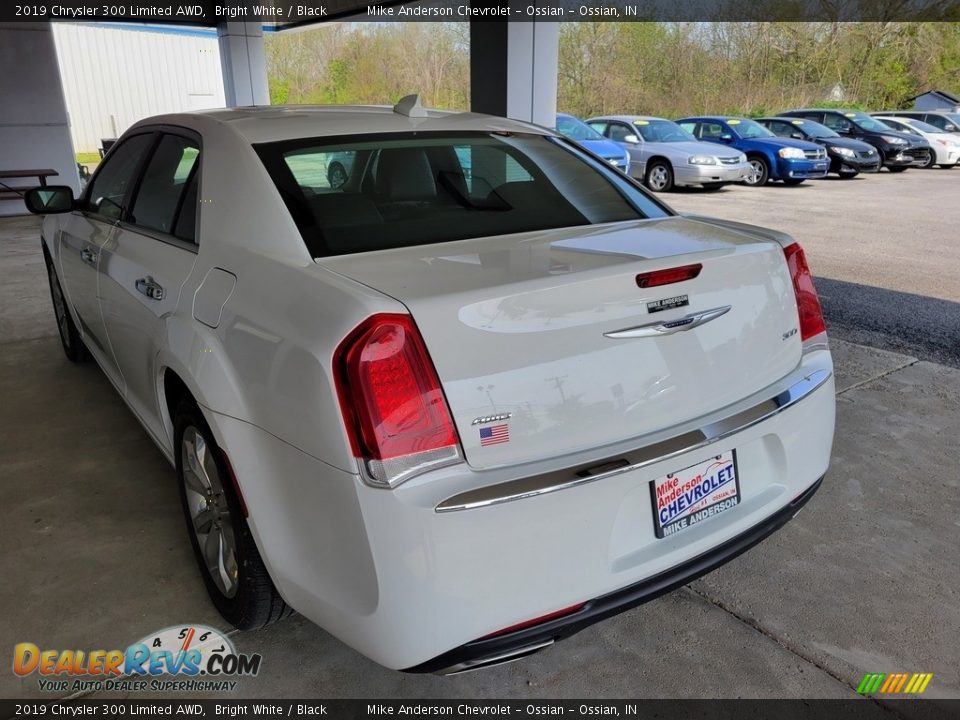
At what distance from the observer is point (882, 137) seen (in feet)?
59.1

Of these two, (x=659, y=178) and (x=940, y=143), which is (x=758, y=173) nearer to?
(x=659, y=178)

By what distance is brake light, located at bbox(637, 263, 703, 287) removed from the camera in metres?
1.79

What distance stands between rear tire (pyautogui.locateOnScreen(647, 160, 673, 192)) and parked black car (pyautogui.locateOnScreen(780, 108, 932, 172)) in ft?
23.4

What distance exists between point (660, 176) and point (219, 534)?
13.3 meters

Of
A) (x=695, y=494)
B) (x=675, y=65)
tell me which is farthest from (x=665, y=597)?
(x=675, y=65)

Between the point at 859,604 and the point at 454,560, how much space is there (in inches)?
60.4

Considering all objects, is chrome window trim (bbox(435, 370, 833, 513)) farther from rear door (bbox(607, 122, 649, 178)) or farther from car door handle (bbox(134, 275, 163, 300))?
rear door (bbox(607, 122, 649, 178))

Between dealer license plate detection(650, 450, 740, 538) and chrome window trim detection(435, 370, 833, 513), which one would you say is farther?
dealer license plate detection(650, 450, 740, 538)

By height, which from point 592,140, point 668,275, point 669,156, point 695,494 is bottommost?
point 669,156

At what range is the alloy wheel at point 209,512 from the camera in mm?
2193

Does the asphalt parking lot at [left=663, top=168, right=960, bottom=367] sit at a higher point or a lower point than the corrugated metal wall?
lower

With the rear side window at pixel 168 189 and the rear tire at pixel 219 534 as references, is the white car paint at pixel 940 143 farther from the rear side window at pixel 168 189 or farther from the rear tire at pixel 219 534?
the rear tire at pixel 219 534

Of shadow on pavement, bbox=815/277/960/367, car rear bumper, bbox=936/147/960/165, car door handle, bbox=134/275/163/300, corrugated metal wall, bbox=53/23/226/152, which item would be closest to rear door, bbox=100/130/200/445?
car door handle, bbox=134/275/163/300
